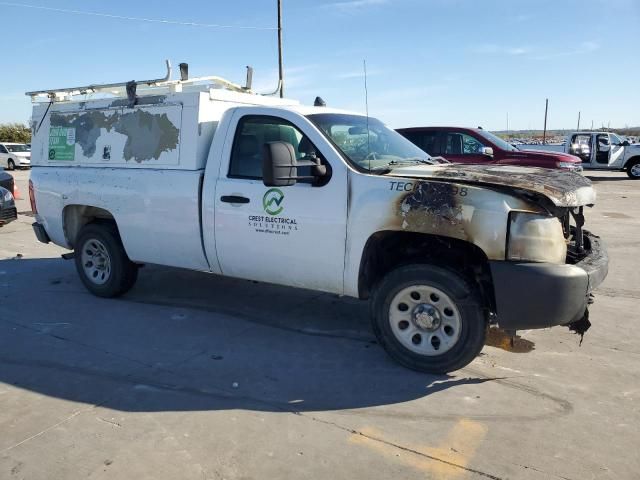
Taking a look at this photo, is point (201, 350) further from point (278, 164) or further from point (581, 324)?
point (581, 324)

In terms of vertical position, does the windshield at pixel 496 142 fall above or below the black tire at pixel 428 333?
above

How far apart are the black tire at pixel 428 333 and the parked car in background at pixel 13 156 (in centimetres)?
3264

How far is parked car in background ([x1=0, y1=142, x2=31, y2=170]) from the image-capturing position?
3122 cm

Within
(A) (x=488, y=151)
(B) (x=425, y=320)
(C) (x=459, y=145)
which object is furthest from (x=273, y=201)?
(C) (x=459, y=145)

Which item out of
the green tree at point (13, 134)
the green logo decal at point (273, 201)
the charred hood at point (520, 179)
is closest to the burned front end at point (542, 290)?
the charred hood at point (520, 179)

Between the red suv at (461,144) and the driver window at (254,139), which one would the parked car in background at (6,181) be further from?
the driver window at (254,139)

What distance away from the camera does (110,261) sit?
592 cm

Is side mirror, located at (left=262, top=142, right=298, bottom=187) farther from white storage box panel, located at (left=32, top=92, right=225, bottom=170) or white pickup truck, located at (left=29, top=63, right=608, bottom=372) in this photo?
white storage box panel, located at (left=32, top=92, right=225, bottom=170)

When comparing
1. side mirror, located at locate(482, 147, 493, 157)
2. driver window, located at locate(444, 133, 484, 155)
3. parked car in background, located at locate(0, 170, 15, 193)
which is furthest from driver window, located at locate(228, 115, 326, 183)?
parked car in background, located at locate(0, 170, 15, 193)

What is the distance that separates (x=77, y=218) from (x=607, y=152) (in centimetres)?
2290

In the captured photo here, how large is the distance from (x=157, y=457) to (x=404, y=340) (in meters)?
1.95

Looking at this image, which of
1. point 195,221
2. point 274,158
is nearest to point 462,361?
point 274,158

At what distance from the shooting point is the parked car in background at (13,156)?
1229 inches

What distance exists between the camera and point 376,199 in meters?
4.09
